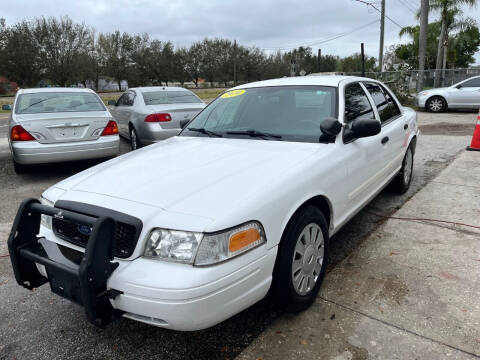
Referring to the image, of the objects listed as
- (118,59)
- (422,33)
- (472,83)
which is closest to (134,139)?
(472,83)

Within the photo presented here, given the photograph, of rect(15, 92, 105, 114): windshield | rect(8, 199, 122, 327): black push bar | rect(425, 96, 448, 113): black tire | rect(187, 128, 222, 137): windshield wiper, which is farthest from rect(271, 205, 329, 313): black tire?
rect(425, 96, 448, 113): black tire

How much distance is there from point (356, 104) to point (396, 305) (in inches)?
71.9

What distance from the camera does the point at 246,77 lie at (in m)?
67.5

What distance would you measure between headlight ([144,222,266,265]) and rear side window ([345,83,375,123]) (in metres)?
1.75

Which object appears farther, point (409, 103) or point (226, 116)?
point (409, 103)

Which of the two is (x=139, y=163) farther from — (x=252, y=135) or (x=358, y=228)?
(x=358, y=228)

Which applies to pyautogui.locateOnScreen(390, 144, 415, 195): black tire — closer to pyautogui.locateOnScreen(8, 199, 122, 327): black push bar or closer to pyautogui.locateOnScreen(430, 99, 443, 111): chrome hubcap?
pyautogui.locateOnScreen(8, 199, 122, 327): black push bar

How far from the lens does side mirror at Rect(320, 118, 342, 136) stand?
9.52 feet

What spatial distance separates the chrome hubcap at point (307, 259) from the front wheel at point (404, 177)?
2.59m

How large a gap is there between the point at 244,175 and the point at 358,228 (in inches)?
83.4

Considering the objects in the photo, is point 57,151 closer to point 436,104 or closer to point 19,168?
point 19,168

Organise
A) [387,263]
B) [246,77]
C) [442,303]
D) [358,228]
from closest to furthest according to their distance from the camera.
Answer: [442,303] < [387,263] < [358,228] < [246,77]

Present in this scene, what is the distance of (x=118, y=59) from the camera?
52.1 meters

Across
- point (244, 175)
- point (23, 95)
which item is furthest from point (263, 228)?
point (23, 95)
